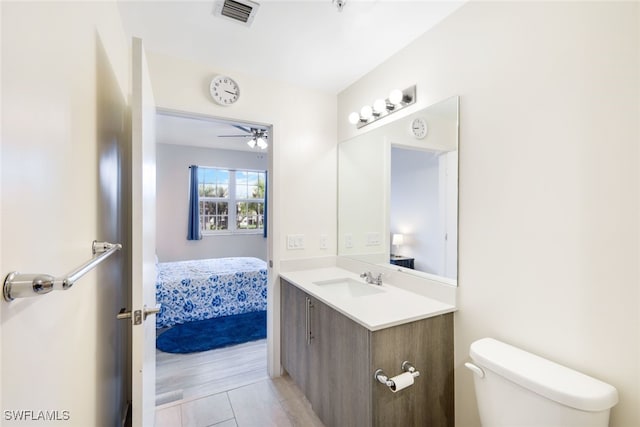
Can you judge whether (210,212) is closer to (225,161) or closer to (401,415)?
(225,161)

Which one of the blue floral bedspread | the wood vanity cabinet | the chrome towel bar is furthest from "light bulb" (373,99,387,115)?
the blue floral bedspread

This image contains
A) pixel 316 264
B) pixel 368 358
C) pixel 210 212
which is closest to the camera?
pixel 368 358

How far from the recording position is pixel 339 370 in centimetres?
152

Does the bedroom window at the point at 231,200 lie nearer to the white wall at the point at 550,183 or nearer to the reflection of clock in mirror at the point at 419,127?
the reflection of clock in mirror at the point at 419,127

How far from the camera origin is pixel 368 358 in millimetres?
1309

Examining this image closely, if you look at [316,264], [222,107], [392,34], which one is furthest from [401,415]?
[222,107]

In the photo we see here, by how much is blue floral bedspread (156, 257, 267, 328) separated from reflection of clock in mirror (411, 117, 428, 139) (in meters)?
2.72

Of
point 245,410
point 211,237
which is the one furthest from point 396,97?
point 211,237

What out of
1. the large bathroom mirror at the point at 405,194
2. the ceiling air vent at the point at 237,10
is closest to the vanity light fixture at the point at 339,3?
the ceiling air vent at the point at 237,10

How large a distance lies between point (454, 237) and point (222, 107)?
1807mm

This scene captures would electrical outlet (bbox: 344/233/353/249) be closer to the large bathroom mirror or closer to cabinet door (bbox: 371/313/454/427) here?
the large bathroom mirror

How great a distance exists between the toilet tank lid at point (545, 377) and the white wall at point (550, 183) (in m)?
0.07

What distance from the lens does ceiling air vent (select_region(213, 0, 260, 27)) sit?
4.91ft

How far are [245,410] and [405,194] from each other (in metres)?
1.79
